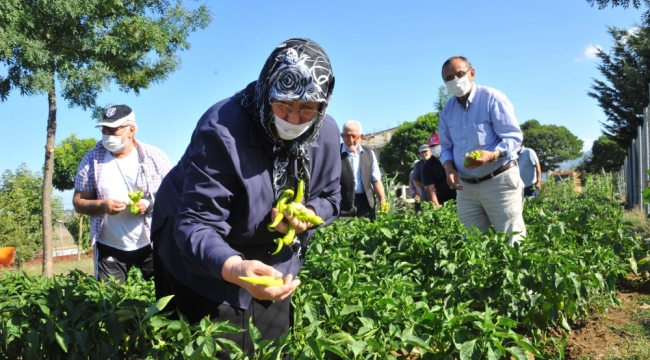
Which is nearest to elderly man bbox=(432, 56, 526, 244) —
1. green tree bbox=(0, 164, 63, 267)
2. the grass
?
the grass

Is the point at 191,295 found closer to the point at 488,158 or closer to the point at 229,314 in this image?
the point at 229,314

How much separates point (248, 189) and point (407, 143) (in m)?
35.7

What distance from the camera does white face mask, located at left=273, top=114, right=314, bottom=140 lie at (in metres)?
1.92

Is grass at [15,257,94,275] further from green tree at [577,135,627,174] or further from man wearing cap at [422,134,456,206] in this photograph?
green tree at [577,135,627,174]

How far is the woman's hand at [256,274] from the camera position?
165 centimetres

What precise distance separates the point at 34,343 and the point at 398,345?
1313mm

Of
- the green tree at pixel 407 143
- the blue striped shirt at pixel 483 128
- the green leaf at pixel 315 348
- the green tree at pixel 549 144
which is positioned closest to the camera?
the green leaf at pixel 315 348

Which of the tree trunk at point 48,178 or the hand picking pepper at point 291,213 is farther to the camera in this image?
the tree trunk at point 48,178

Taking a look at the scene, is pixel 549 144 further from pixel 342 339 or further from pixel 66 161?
pixel 342 339

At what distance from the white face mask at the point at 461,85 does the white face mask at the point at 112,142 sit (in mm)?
2311

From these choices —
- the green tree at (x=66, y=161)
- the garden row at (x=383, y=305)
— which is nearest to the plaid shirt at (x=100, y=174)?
the garden row at (x=383, y=305)

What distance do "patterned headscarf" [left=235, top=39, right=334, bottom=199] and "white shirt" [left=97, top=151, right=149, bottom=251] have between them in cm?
214

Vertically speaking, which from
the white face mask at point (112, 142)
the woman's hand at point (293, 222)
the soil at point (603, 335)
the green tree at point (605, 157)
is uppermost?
the green tree at point (605, 157)

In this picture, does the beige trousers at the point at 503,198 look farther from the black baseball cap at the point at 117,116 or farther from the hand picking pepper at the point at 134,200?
the black baseball cap at the point at 117,116
